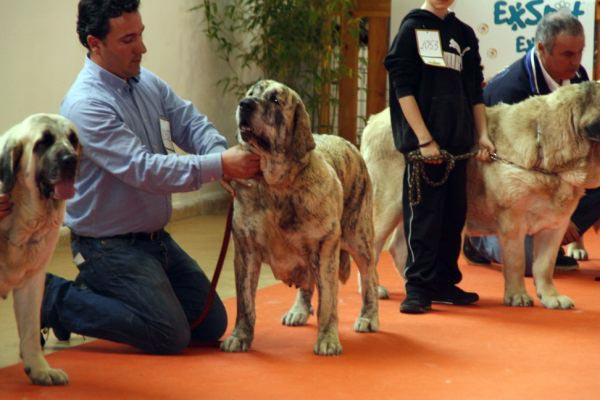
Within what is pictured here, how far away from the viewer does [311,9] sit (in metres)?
8.73

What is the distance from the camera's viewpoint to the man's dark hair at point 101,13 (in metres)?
4.02

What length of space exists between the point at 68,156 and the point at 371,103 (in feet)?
21.2

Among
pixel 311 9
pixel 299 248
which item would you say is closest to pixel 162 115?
pixel 299 248

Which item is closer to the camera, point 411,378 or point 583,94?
point 411,378

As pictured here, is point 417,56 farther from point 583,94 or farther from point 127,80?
point 127,80

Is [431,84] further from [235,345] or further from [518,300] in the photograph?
[235,345]

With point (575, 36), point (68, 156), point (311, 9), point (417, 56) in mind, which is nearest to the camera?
point (68, 156)

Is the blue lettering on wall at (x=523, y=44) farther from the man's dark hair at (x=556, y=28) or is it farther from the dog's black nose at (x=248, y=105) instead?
the dog's black nose at (x=248, y=105)

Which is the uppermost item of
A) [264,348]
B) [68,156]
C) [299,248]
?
[68,156]

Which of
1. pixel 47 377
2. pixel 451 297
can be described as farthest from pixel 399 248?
pixel 47 377

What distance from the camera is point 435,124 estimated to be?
16.1 feet

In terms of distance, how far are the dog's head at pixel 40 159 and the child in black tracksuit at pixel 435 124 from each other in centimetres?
203

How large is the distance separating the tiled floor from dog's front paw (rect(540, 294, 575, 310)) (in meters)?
1.56

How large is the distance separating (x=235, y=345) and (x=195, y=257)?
95.2 inches
